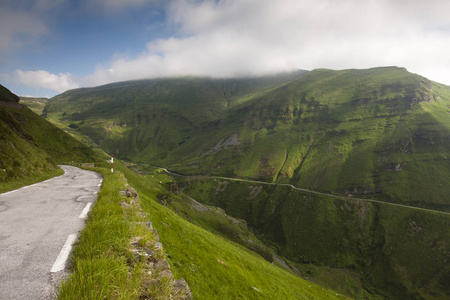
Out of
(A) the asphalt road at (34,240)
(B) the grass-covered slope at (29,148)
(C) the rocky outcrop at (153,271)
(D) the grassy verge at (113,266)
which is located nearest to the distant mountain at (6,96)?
(B) the grass-covered slope at (29,148)

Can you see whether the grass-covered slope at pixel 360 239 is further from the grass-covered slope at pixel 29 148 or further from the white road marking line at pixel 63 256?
the white road marking line at pixel 63 256

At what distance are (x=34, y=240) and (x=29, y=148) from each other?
121 feet

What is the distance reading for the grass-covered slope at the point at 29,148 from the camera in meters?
22.4

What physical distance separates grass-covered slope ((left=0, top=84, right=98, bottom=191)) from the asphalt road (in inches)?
356

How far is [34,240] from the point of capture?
737cm

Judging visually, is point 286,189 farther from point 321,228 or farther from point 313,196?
point 321,228

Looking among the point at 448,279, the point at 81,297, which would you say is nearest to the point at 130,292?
the point at 81,297

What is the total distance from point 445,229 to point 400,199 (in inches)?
1169

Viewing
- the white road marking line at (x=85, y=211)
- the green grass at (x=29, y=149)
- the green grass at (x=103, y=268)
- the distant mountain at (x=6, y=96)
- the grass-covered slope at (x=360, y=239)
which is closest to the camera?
the green grass at (x=103, y=268)

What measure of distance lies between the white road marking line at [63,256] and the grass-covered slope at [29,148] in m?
16.7

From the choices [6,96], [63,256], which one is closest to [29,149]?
[63,256]

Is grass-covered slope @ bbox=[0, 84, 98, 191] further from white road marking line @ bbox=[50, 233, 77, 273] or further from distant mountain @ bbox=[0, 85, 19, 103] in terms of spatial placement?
white road marking line @ bbox=[50, 233, 77, 273]

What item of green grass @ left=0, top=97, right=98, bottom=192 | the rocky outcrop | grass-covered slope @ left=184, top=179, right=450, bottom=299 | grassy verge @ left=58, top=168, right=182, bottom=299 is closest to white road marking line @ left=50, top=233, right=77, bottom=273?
grassy verge @ left=58, top=168, right=182, bottom=299

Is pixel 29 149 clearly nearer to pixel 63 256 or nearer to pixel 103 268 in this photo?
pixel 63 256
